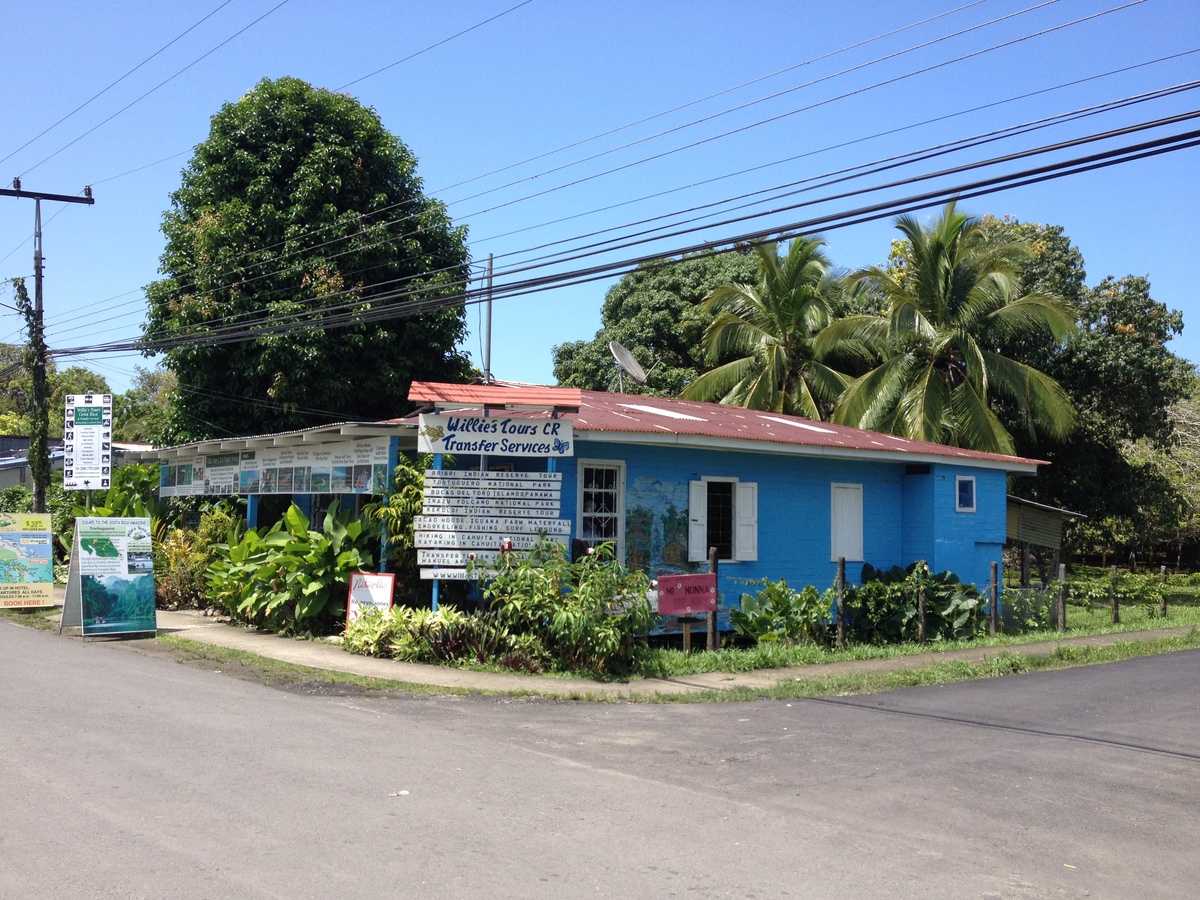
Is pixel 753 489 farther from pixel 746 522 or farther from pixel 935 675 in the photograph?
pixel 935 675

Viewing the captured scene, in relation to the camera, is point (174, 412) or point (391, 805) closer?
point (391, 805)

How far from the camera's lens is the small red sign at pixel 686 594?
47.1ft

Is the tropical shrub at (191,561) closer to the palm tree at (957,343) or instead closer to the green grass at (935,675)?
the green grass at (935,675)

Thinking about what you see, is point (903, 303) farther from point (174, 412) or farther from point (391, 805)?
point (391, 805)

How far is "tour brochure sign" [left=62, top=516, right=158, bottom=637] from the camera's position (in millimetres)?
16219

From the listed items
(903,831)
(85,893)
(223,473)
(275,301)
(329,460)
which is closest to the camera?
(85,893)

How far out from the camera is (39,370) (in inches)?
982

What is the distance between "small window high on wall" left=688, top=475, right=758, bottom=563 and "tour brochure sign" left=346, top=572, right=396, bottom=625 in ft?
16.4

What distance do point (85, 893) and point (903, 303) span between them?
24355 millimetres

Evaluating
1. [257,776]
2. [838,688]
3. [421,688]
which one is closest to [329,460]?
[421,688]

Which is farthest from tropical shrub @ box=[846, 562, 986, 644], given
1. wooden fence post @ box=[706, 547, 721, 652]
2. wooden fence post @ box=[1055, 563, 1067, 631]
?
wooden fence post @ box=[706, 547, 721, 652]

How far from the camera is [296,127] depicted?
26828mm

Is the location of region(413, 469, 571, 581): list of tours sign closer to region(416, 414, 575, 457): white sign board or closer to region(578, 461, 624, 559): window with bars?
region(416, 414, 575, 457): white sign board

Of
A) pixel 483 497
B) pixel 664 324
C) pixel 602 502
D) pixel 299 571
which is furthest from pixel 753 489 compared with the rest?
pixel 664 324
